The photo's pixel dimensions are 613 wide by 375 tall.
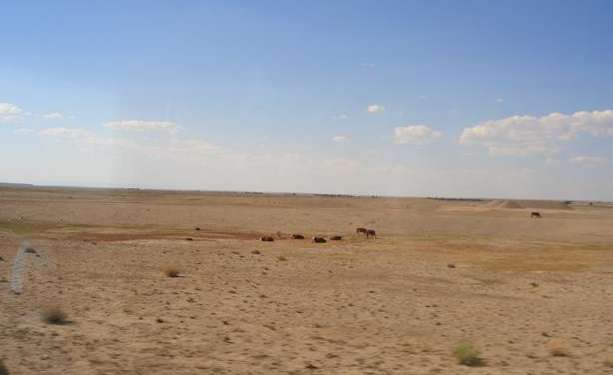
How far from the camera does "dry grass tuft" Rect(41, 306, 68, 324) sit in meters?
13.2

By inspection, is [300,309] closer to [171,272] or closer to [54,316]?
[54,316]

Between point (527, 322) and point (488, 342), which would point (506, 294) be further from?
point (488, 342)

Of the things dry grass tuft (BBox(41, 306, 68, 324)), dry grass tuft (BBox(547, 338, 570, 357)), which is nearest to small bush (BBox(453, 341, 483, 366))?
dry grass tuft (BBox(547, 338, 570, 357))

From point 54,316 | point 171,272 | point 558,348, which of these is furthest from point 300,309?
point 171,272

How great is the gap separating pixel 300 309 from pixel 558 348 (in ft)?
21.8

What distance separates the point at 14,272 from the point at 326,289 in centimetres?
1001

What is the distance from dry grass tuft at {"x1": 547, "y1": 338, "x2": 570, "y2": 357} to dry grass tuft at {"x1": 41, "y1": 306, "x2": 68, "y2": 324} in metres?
9.76

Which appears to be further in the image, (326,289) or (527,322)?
(326,289)

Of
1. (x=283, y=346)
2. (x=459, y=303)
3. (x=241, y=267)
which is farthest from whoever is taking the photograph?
(x=241, y=267)

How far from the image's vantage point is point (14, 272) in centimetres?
Answer: 2062

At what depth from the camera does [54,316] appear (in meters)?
13.3

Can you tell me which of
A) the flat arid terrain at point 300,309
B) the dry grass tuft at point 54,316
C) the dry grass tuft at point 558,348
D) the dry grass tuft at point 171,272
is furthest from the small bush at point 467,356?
the dry grass tuft at point 171,272

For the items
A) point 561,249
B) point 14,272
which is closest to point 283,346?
point 14,272

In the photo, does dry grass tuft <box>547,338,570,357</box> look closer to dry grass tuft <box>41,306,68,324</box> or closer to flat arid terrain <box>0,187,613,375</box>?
flat arid terrain <box>0,187,613,375</box>
